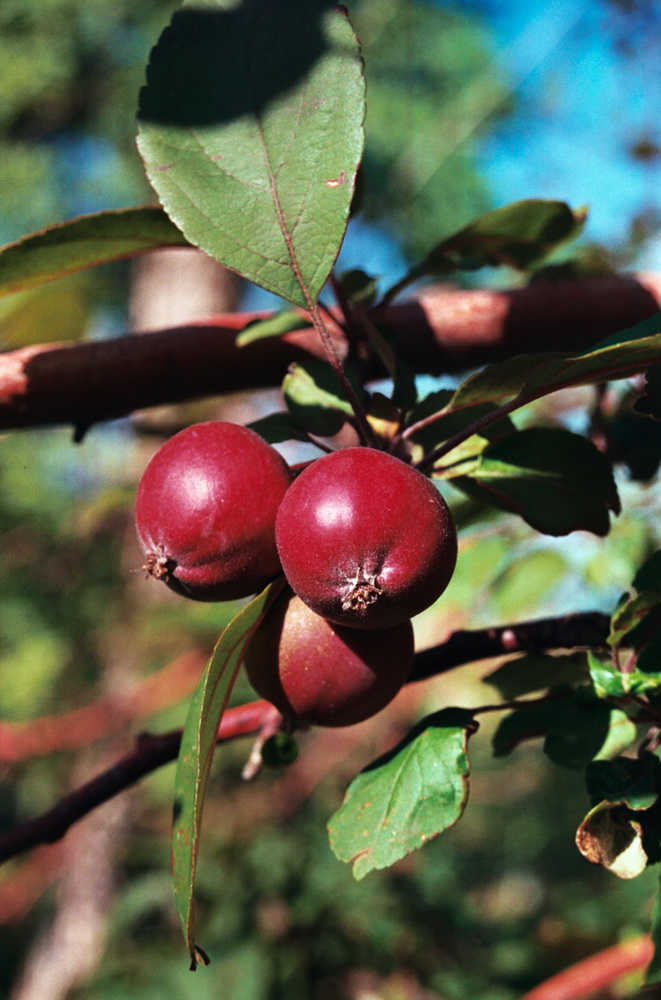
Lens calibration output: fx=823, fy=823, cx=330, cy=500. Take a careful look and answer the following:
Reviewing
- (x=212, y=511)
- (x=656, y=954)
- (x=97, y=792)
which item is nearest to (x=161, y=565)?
(x=212, y=511)

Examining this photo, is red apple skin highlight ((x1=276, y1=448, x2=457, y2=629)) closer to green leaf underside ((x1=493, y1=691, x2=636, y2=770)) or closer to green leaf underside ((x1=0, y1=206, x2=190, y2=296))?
green leaf underside ((x1=493, y1=691, x2=636, y2=770))

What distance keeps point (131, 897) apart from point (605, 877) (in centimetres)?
209

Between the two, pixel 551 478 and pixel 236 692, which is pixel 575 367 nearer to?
pixel 551 478

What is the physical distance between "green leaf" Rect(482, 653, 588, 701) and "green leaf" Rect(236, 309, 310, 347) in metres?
0.37

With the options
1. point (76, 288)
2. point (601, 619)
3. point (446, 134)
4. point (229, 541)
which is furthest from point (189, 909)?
point (446, 134)

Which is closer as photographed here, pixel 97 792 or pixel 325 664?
pixel 325 664

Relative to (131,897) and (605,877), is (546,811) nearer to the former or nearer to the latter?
(605,877)

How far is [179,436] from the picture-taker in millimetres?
558

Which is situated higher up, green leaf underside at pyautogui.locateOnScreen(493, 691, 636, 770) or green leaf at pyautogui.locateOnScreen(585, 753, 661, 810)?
green leaf at pyautogui.locateOnScreen(585, 753, 661, 810)

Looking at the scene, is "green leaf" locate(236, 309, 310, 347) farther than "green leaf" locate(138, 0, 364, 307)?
Yes

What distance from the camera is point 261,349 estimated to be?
2.77ft

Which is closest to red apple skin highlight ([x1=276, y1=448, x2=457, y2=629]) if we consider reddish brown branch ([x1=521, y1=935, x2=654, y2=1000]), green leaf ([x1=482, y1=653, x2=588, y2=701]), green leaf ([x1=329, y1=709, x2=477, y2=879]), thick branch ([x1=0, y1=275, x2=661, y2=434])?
green leaf ([x1=329, y1=709, x2=477, y2=879])

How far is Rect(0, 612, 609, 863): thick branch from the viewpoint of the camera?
0.67 metres

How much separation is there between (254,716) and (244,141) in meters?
0.46
